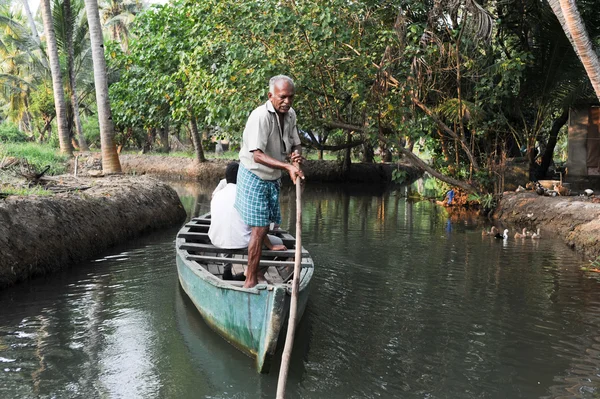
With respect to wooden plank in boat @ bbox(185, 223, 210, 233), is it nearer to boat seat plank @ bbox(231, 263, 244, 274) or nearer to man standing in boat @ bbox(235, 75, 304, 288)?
boat seat plank @ bbox(231, 263, 244, 274)

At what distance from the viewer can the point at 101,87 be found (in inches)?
476

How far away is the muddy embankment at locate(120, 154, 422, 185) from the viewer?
77.0ft

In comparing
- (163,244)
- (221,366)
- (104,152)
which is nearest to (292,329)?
(221,366)

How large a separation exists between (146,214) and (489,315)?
6544 mm

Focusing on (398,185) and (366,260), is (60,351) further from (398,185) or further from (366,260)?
(398,185)

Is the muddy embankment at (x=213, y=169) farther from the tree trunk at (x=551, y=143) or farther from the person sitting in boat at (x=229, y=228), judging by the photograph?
the person sitting in boat at (x=229, y=228)

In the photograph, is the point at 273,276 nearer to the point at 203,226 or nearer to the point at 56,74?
the point at 203,226

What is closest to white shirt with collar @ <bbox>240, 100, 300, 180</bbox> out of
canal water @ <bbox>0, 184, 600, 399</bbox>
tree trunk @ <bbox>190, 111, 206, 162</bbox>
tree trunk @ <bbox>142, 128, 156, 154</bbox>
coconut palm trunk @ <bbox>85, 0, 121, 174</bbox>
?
canal water @ <bbox>0, 184, 600, 399</bbox>

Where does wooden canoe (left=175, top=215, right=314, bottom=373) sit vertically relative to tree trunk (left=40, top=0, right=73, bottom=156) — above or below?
below

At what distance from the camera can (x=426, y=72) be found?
1302 centimetres

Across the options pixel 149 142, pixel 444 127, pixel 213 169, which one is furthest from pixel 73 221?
pixel 149 142

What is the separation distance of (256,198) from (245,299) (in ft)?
3.06

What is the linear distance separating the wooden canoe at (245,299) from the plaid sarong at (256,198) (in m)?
0.54

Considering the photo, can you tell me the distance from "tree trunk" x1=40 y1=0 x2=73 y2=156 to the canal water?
23.6 ft
